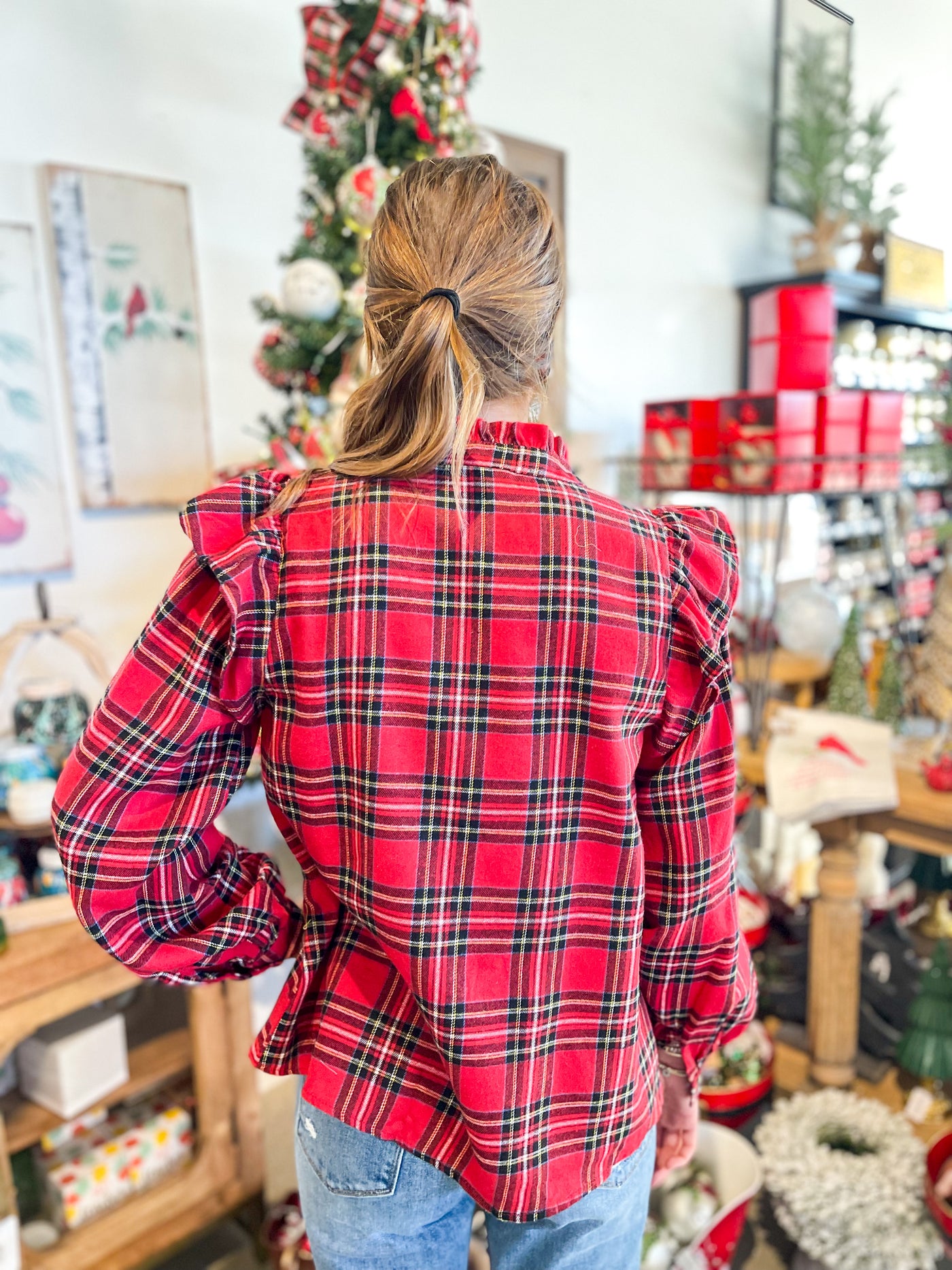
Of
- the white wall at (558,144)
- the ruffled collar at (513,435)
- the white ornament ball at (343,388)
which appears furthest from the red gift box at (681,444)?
the ruffled collar at (513,435)

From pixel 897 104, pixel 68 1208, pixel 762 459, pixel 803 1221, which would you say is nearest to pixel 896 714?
pixel 762 459

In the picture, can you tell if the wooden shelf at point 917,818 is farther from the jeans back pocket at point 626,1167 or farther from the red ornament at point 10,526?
the red ornament at point 10,526

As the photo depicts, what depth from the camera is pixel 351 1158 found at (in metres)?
0.71

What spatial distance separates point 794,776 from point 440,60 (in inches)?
48.9

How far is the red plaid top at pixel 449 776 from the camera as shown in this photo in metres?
0.63

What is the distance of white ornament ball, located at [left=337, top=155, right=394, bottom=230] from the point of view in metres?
1.34

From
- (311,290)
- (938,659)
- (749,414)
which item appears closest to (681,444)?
(749,414)

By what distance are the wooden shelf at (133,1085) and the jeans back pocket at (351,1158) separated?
805mm

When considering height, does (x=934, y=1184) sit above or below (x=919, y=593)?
below

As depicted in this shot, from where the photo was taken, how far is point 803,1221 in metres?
1.30

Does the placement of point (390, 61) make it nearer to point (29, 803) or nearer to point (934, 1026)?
point (29, 803)

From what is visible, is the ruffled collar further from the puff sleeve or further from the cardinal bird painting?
the cardinal bird painting

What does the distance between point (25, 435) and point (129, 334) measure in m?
0.25

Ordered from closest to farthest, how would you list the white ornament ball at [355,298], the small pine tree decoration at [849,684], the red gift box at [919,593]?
the white ornament ball at [355,298]
the small pine tree decoration at [849,684]
the red gift box at [919,593]
